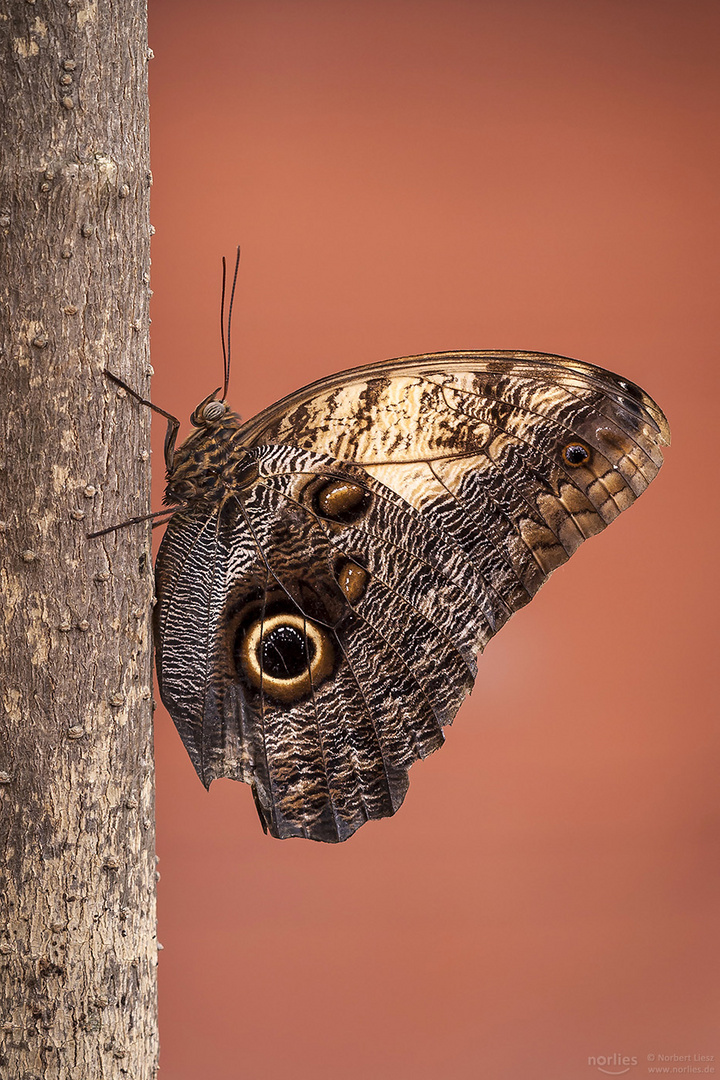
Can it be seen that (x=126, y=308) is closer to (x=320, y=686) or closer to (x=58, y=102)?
(x=58, y=102)

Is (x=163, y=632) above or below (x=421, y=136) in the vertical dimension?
below

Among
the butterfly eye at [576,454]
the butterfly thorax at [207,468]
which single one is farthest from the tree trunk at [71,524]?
the butterfly eye at [576,454]

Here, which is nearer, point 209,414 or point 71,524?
point 71,524

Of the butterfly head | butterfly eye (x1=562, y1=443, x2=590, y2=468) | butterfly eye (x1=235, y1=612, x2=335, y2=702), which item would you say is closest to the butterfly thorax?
the butterfly head

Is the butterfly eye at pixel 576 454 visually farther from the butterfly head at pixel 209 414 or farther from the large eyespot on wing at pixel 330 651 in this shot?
the butterfly head at pixel 209 414

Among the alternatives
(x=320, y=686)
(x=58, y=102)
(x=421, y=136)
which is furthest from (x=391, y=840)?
(x=58, y=102)

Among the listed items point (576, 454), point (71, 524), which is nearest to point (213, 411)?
point (71, 524)

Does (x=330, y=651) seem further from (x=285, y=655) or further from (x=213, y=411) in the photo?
(x=213, y=411)

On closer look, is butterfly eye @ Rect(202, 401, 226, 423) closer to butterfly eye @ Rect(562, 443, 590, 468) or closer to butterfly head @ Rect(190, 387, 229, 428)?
butterfly head @ Rect(190, 387, 229, 428)

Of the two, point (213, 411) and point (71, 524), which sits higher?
point (213, 411)
